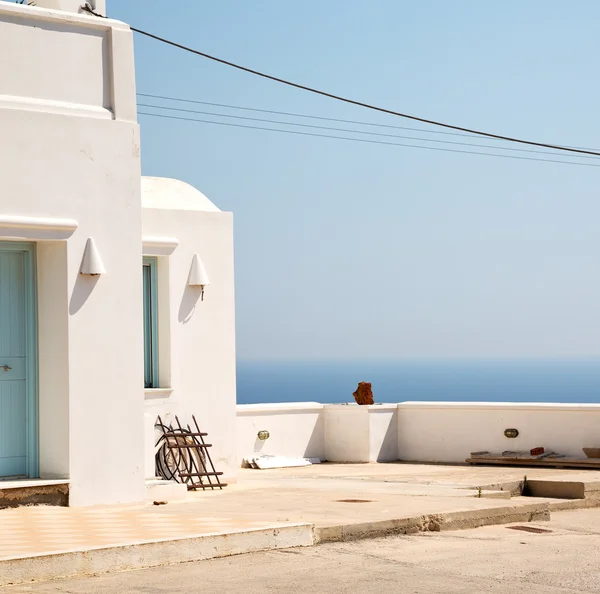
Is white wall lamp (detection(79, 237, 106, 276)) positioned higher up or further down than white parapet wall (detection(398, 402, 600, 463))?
higher up

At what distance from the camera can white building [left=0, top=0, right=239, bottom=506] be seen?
38.3 ft

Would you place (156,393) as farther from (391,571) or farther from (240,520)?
(391,571)

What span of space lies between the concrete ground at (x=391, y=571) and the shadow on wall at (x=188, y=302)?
5.64m

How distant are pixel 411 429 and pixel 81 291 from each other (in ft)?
31.6

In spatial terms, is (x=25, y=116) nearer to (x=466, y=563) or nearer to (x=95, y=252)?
(x=95, y=252)

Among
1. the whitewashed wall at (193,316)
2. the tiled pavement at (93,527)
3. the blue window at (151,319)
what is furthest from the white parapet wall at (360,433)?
the tiled pavement at (93,527)

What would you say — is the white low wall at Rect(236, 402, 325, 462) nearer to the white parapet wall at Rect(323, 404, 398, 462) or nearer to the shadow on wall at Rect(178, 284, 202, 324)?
the white parapet wall at Rect(323, 404, 398, 462)

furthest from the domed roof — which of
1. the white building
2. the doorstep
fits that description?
the doorstep

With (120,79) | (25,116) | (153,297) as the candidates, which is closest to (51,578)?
(25,116)

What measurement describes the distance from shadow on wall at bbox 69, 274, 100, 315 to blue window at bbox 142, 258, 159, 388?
332 cm

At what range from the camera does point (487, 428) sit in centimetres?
1956

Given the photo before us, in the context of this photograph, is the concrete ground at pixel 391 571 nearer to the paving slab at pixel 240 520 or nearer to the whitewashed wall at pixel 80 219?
the paving slab at pixel 240 520

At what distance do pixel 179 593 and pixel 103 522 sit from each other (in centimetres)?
267

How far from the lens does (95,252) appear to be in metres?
11.9
